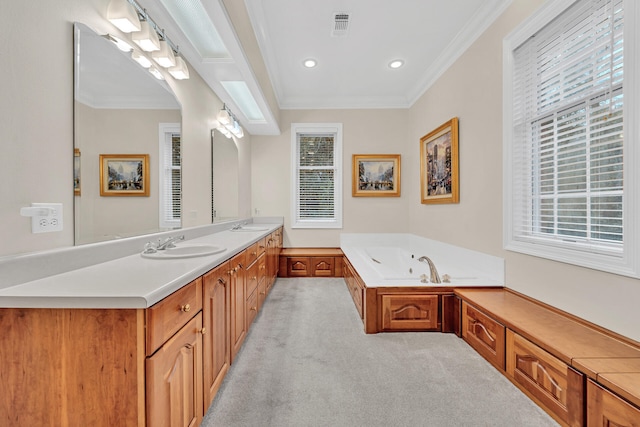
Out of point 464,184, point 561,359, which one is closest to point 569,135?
point 464,184

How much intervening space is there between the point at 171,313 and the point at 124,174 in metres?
0.99

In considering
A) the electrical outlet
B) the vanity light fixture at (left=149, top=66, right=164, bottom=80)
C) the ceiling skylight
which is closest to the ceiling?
the ceiling skylight

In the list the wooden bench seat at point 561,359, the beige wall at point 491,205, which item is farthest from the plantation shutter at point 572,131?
the wooden bench seat at point 561,359

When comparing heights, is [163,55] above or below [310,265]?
above

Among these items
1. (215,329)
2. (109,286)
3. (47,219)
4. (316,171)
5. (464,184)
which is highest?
(316,171)

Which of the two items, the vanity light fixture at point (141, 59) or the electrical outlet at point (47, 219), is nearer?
the electrical outlet at point (47, 219)

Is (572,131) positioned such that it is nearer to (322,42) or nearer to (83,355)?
(322,42)

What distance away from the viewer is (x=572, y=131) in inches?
70.2

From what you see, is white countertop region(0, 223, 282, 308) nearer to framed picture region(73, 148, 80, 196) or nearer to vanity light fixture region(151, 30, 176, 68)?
framed picture region(73, 148, 80, 196)

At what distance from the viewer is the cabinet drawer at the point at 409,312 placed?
A: 238 centimetres

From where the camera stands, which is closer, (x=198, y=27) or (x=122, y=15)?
(x=122, y=15)

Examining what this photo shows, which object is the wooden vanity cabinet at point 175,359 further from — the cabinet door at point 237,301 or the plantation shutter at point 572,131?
the plantation shutter at point 572,131

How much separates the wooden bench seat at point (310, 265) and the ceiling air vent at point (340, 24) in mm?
2802

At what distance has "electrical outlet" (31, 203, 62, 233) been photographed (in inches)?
42.8
